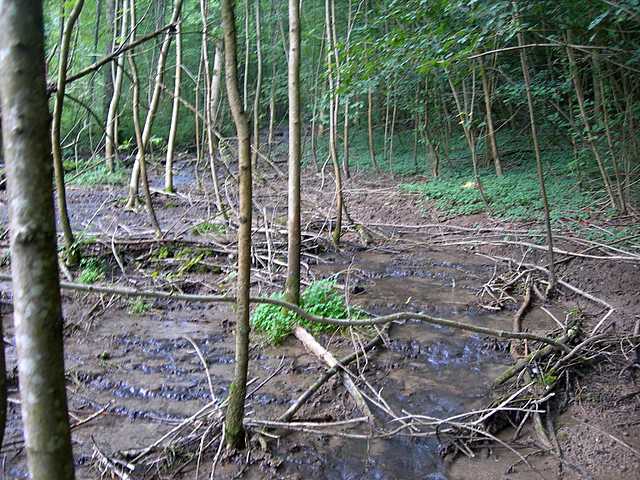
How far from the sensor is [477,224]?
11016 millimetres

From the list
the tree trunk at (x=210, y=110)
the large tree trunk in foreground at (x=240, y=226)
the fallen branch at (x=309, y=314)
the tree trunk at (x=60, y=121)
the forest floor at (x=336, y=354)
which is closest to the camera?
the large tree trunk in foreground at (x=240, y=226)

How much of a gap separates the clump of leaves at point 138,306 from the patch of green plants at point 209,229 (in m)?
2.66

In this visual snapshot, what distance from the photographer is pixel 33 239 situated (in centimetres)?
155

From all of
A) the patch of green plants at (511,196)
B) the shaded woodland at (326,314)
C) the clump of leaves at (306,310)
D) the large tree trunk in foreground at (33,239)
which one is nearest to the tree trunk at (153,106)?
the shaded woodland at (326,314)

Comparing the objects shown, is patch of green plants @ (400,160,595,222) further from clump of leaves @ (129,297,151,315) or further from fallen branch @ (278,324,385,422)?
clump of leaves @ (129,297,151,315)

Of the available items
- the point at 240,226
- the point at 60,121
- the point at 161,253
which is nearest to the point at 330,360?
the point at 240,226

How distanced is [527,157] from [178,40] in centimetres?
1082

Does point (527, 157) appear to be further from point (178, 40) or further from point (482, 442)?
point (482, 442)

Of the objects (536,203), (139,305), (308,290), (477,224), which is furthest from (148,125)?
(536,203)

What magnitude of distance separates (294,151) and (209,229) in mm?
4300

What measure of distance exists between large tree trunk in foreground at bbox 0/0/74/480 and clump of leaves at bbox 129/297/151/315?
5512mm

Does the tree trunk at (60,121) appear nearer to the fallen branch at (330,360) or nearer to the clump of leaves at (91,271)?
the clump of leaves at (91,271)

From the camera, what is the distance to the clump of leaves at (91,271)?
23.7ft

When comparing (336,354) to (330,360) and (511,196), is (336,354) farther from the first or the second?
(511,196)
